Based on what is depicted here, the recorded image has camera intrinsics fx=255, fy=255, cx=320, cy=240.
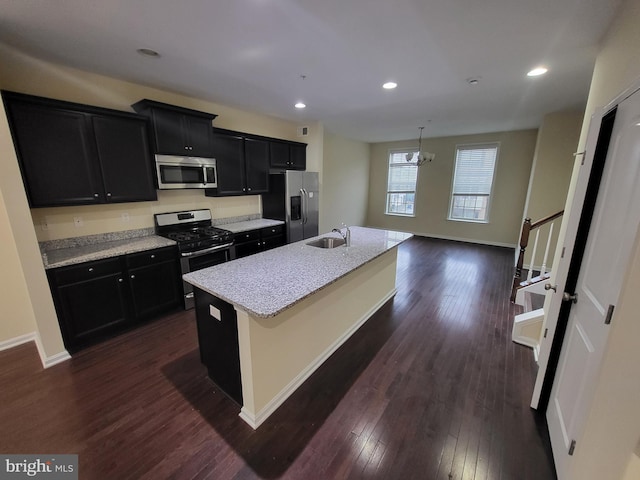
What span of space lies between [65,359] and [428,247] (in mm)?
6400

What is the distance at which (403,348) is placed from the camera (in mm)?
2553

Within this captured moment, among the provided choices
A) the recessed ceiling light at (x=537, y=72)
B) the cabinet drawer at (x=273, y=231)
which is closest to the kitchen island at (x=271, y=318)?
the cabinet drawer at (x=273, y=231)

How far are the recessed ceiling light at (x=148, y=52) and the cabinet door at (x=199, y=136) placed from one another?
885mm

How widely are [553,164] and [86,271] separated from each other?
639cm

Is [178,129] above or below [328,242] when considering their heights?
Result: above

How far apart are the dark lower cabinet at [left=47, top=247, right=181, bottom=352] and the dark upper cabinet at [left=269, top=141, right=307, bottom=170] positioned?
7.75 ft

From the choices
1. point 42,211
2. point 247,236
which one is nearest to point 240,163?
point 247,236

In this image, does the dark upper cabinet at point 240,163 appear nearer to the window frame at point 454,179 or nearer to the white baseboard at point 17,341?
the white baseboard at point 17,341

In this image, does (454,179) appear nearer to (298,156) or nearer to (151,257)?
(298,156)

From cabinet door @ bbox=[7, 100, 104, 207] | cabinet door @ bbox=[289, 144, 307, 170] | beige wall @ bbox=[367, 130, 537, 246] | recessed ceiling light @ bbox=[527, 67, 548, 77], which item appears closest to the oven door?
Answer: cabinet door @ bbox=[7, 100, 104, 207]

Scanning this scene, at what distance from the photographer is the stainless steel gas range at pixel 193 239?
305cm

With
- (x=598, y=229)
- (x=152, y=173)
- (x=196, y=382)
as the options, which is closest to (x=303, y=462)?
(x=196, y=382)

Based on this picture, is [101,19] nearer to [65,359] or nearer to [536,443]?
[65,359]

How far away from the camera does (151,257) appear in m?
2.78
